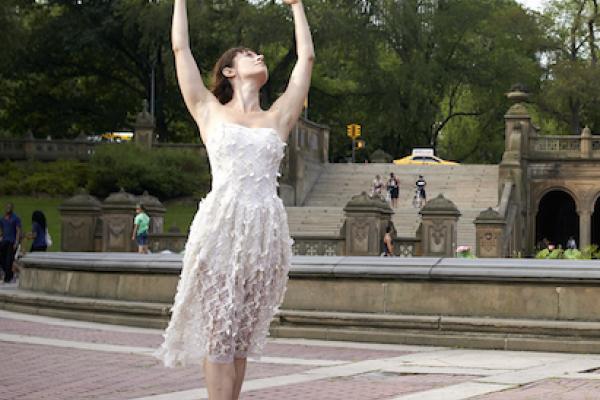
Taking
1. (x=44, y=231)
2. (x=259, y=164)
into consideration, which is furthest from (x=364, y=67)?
(x=259, y=164)

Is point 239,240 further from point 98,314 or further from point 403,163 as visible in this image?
point 403,163

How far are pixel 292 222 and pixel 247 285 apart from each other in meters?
39.3

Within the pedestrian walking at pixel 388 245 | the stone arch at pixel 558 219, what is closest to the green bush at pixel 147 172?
the pedestrian walking at pixel 388 245

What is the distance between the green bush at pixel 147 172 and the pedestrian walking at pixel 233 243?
45.3m

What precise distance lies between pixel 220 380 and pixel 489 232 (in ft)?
115

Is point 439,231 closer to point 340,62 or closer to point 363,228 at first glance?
point 363,228

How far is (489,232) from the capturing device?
41531 mm

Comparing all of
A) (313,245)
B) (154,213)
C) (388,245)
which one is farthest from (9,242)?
(154,213)

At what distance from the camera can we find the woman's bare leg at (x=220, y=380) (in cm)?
700

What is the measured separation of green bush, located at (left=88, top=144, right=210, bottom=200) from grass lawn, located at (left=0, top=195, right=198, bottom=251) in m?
0.76

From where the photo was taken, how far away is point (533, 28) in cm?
7744

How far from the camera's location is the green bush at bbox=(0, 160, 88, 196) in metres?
53.8

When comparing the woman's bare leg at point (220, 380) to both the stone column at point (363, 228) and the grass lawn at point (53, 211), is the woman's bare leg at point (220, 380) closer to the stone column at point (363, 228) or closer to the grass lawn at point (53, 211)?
the stone column at point (363, 228)

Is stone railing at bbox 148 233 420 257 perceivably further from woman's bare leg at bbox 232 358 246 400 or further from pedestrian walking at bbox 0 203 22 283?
woman's bare leg at bbox 232 358 246 400
